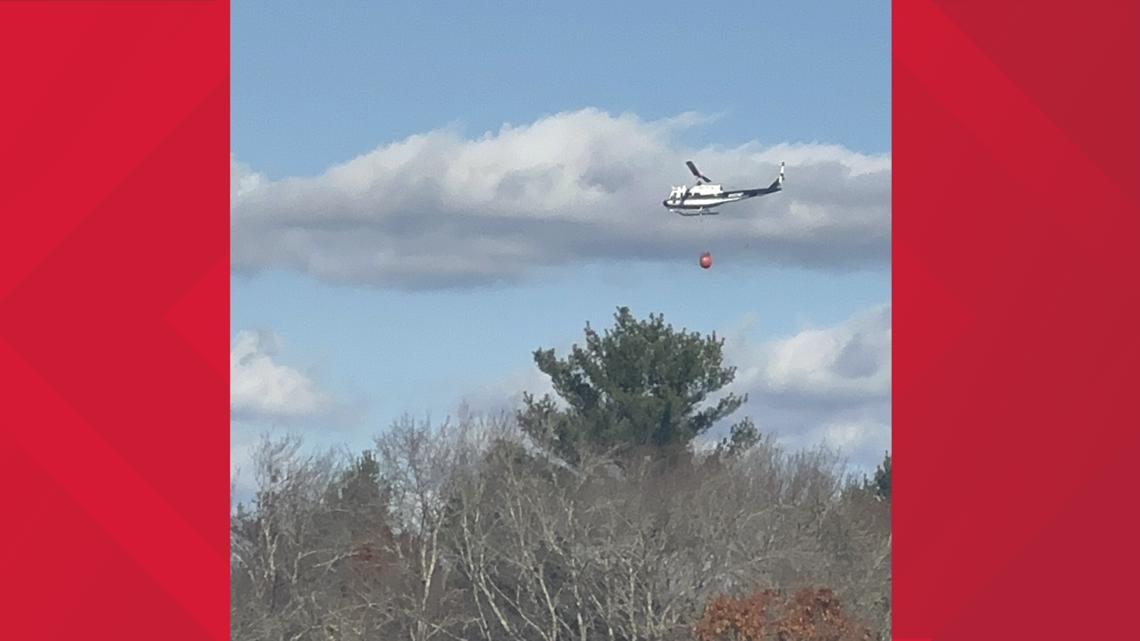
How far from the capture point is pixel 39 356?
645 centimetres

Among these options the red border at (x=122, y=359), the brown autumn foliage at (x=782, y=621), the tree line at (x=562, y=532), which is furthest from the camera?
the tree line at (x=562, y=532)

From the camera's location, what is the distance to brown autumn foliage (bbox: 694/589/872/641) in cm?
3731

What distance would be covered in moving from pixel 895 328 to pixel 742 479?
169 ft

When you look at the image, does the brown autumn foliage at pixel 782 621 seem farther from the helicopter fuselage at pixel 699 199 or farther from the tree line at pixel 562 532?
the helicopter fuselage at pixel 699 199

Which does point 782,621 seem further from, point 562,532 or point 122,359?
point 122,359

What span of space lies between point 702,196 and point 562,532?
10.0 m

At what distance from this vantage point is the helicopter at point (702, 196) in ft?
160

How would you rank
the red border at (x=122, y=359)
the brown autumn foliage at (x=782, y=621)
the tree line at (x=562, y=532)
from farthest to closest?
1. the tree line at (x=562, y=532)
2. the brown autumn foliage at (x=782, y=621)
3. the red border at (x=122, y=359)

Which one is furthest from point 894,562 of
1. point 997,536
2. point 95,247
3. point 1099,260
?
point 95,247

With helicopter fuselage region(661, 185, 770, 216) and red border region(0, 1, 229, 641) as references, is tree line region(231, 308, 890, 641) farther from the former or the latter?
red border region(0, 1, 229, 641)

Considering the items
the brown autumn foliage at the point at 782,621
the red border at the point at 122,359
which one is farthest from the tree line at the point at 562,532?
the red border at the point at 122,359

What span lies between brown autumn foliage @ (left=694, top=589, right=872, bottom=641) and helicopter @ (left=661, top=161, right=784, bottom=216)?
1320 centimetres

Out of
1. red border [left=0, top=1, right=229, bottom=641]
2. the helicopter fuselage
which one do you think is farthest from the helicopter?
red border [left=0, top=1, right=229, bottom=641]

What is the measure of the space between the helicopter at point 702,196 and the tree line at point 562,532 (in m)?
8.13
